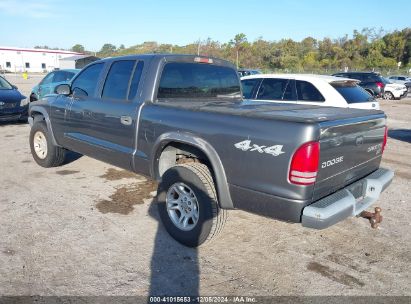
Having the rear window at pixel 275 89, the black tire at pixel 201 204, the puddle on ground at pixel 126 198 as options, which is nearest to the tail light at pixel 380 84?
the rear window at pixel 275 89

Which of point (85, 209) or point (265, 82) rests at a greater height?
point (265, 82)

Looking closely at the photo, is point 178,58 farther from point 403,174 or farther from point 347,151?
point 403,174

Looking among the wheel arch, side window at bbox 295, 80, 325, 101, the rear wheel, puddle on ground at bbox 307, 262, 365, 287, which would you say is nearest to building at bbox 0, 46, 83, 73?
the rear wheel

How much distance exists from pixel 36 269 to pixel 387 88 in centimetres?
2451

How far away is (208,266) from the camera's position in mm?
3256

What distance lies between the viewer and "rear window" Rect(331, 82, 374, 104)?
7.11 m

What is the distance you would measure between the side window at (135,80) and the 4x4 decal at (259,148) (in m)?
1.67

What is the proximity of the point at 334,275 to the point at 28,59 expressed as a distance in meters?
88.7

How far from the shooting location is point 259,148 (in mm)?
2840

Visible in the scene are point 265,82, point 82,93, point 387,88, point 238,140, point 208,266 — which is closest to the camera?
point 238,140

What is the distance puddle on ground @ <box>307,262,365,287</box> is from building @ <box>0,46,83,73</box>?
78.2 m

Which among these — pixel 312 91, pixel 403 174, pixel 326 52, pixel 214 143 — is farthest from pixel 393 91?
pixel 326 52

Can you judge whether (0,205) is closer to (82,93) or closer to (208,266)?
(82,93)

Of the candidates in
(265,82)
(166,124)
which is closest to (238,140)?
(166,124)
